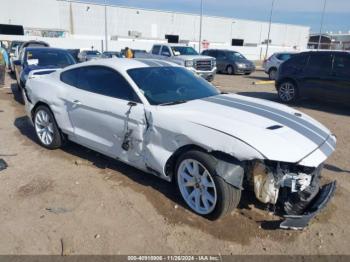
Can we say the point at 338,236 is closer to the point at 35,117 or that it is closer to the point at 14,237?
the point at 14,237

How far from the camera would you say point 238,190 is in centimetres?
343

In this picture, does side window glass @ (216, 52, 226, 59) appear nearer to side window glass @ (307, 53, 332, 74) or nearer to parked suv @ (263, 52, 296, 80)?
parked suv @ (263, 52, 296, 80)

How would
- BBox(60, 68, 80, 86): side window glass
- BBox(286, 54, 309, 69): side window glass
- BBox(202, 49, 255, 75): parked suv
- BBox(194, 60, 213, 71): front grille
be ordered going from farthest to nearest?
BBox(202, 49, 255, 75): parked suv
BBox(194, 60, 213, 71): front grille
BBox(286, 54, 309, 69): side window glass
BBox(60, 68, 80, 86): side window glass

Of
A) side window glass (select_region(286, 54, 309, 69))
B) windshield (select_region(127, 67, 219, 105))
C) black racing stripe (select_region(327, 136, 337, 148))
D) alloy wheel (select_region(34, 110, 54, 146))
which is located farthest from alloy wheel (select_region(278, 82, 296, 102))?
alloy wheel (select_region(34, 110, 54, 146))

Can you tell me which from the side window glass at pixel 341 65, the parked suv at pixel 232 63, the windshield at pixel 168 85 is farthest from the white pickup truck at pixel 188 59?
the windshield at pixel 168 85

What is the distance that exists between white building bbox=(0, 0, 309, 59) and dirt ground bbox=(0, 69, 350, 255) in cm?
3571

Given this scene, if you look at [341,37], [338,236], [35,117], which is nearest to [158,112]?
[338,236]

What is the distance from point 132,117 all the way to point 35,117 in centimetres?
263

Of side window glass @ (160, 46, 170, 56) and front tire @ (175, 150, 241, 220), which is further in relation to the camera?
side window glass @ (160, 46, 170, 56)

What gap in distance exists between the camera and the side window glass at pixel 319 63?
9359mm

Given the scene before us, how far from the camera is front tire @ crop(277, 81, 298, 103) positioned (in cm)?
1033

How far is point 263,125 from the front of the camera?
3.53m

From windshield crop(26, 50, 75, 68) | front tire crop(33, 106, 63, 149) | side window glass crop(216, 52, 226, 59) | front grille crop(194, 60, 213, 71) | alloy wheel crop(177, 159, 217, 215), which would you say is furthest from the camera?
side window glass crop(216, 52, 226, 59)

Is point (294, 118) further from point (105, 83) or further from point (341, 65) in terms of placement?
point (341, 65)
